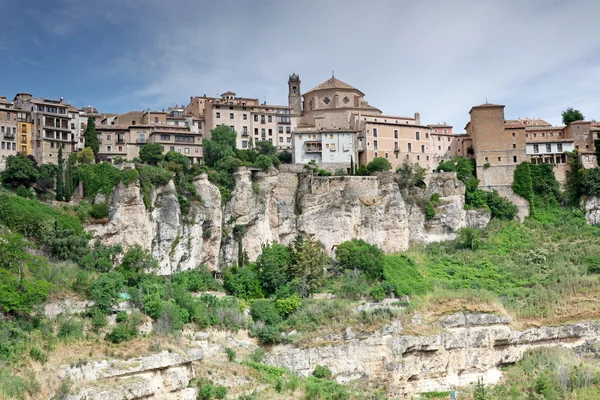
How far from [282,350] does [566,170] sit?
32450mm

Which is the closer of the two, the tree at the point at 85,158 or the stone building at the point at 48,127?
the tree at the point at 85,158

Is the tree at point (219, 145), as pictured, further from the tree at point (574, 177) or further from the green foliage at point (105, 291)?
the tree at point (574, 177)

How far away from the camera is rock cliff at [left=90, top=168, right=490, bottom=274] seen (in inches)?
1759

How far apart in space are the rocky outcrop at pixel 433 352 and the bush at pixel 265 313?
5.73 ft

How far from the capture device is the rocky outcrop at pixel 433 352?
39750 millimetres


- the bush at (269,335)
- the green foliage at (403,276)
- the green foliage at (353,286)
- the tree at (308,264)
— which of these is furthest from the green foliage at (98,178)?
the green foliage at (403,276)

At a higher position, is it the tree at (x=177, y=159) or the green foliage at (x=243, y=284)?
the tree at (x=177, y=159)

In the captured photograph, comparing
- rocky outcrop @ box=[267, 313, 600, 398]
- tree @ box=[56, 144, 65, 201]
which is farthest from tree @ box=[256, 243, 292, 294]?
tree @ box=[56, 144, 65, 201]

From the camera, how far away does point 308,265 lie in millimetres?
45781

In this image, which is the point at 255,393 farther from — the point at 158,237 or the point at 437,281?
the point at 437,281

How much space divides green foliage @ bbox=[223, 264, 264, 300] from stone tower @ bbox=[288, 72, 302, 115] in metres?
24.9

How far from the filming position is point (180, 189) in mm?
47156

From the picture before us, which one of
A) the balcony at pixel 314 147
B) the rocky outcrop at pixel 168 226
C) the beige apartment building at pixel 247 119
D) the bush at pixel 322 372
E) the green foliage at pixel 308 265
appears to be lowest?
the bush at pixel 322 372

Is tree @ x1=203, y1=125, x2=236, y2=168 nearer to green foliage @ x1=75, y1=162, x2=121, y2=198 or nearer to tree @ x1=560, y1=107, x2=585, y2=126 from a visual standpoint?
green foliage @ x1=75, y1=162, x2=121, y2=198
